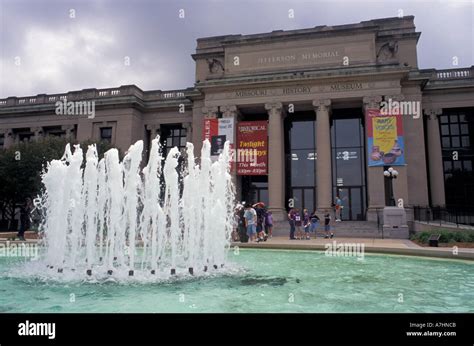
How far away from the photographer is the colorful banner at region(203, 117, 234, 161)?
3009 centimetres

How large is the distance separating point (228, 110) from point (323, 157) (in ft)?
29.1

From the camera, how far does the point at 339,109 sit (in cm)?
3253

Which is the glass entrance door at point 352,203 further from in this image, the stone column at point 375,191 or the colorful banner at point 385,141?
the colorful banner at point 385,141

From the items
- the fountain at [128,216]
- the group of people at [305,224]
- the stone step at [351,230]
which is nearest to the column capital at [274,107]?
the stone step at [351,230]

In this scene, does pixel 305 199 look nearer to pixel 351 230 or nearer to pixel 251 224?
pixel 351 230

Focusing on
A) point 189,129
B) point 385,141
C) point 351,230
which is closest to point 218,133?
point 189,129

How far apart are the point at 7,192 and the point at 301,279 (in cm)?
2724

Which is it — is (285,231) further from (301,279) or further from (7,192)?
(7,192)

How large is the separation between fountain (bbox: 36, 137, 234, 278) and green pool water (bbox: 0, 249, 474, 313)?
46.0 inches

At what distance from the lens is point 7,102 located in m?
39.8

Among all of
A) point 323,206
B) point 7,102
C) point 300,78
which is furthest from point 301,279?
point 7,102

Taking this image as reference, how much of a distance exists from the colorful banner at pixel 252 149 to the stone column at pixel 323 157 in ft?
13.9
